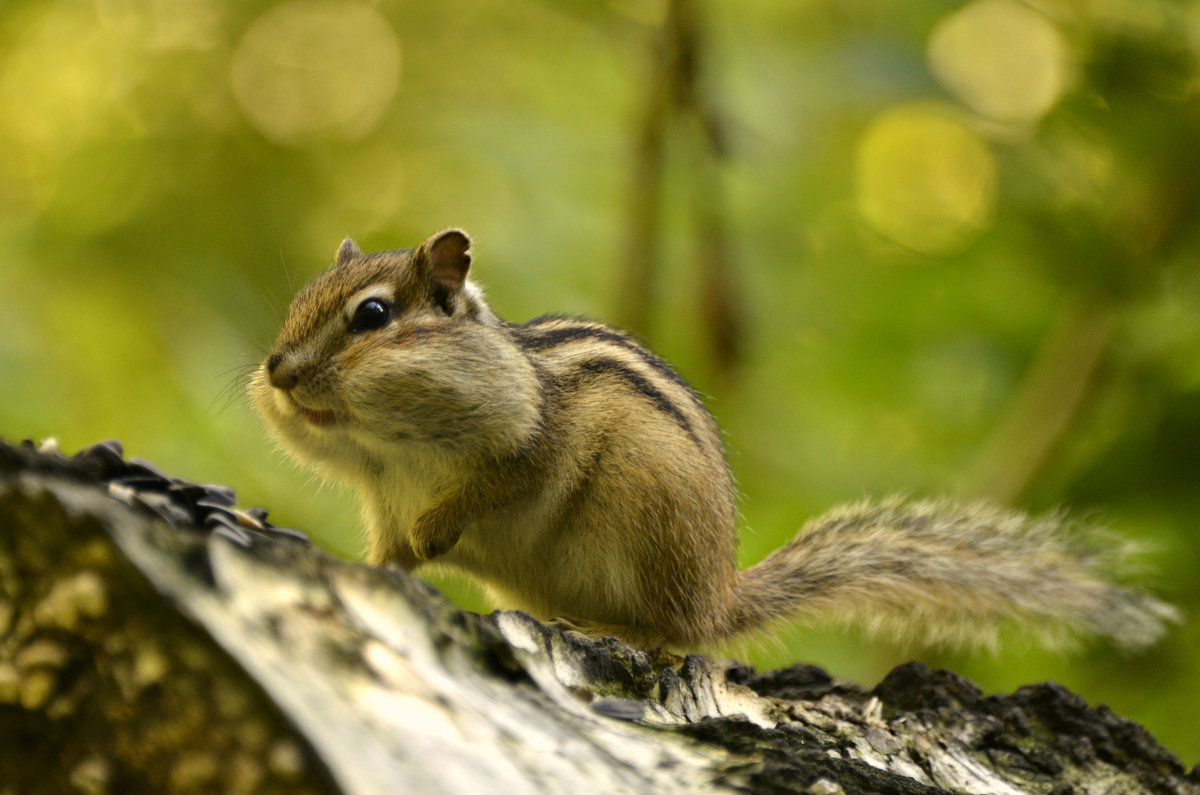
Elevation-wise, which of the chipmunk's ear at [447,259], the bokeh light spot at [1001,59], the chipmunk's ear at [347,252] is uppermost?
the bokeh light spot at [1001,59]

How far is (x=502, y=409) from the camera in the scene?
3209 mm

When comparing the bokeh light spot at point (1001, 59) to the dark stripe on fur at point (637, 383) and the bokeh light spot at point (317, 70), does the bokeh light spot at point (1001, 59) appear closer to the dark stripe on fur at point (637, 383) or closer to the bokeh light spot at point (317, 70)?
the dark stripe on fur at point (637, 383)

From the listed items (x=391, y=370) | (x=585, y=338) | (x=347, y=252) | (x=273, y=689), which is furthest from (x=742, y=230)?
(x=273, y=689)

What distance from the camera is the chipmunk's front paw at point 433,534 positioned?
308cm

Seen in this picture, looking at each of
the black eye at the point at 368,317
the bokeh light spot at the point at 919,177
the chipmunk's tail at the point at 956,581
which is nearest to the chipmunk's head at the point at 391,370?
the black eye at the point at 368,317

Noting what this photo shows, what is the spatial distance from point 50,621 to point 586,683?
3.05 ft

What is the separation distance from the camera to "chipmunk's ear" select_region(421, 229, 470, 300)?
11.2ft

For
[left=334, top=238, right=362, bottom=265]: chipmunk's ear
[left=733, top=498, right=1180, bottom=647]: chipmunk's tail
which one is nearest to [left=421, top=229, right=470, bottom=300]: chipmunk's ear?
[left=334, top=238, right=362, bottom=265]: chipmunk's ear

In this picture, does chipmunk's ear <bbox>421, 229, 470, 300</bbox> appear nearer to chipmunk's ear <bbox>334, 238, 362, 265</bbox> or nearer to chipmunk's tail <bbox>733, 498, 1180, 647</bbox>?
chipmunk's ear <bbox>334, 238, 362, 265</bbox>

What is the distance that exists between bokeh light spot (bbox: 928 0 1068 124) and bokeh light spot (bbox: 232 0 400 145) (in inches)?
112

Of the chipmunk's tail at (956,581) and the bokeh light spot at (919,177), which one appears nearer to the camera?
the chipmunk's tail at (956,581)

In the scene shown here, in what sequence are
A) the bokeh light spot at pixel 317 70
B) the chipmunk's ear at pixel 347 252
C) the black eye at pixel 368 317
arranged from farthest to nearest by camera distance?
the bokeh light spot at pixel 317 70 → the chipmunk's ear at pixel 347 252 → the black eye at pixel 368 317

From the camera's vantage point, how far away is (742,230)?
199 inches

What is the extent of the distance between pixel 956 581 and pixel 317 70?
4.40 meters
